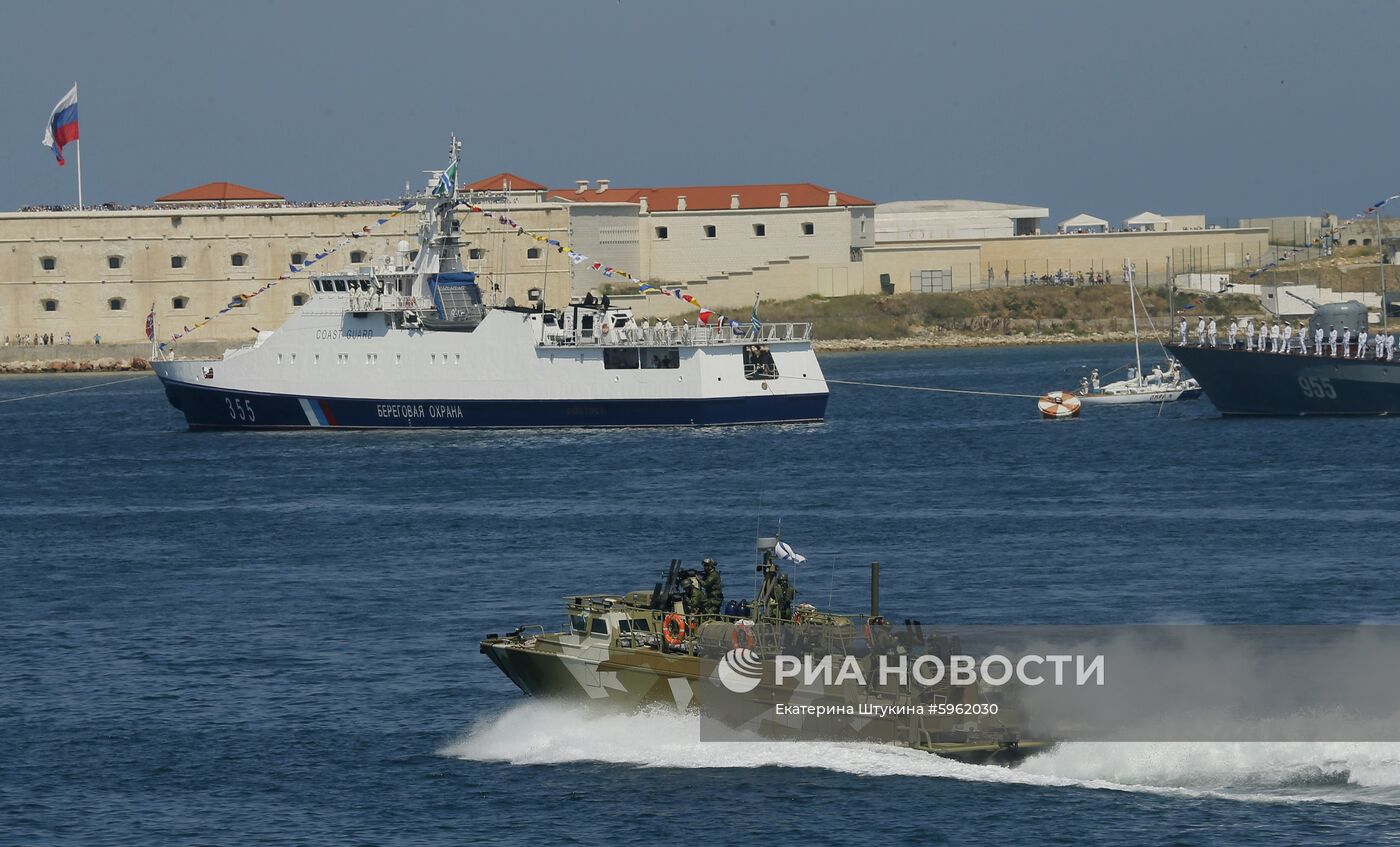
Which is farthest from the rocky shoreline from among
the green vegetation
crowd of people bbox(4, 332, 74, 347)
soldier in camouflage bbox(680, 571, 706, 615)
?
soldier in camouflage bbox(680, 571, 706, 615)

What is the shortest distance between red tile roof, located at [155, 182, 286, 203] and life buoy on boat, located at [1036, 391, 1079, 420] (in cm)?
9450

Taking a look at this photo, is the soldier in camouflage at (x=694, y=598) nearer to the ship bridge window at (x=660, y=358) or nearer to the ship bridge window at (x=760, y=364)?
the ship bridge window at (x=660, y=358)

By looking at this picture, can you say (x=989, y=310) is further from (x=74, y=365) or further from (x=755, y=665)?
(x=755, y=665)

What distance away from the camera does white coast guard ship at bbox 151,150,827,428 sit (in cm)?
8650

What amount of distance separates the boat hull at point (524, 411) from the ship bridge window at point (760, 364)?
47.5 inches

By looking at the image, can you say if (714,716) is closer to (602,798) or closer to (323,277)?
(602,798)

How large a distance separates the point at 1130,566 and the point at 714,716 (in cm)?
1913

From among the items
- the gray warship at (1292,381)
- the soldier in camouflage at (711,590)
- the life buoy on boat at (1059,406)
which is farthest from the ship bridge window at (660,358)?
the soldier in camouflage at (711,590)

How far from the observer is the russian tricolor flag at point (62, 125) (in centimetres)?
13162

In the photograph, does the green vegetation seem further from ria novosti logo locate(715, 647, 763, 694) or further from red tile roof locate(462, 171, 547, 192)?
ria novosti logo locate(715, 647, 763, 694)

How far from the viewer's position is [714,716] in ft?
99.2

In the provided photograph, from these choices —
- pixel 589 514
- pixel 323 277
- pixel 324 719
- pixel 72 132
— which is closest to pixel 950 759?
pixel 324 719

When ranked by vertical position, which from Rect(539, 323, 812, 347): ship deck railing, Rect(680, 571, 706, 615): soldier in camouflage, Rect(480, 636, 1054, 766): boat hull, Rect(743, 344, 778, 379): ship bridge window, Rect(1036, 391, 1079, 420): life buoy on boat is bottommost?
Rect(480, 636, 1054, 766): boat hull

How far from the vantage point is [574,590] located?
44.3m
